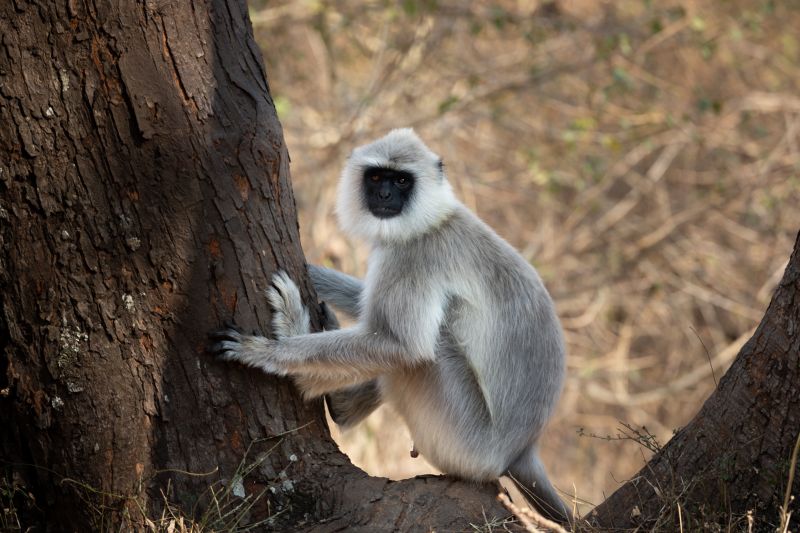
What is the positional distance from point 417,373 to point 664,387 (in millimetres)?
5577

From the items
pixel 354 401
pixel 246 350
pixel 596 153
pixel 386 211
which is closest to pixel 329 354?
pixel 246 350

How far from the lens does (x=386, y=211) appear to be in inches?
143

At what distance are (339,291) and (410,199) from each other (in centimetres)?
56

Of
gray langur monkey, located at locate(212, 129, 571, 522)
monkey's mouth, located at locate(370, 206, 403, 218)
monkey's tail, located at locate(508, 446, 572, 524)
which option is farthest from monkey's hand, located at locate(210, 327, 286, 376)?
monkey's tail, located at locate(508, 446, 572, 524)

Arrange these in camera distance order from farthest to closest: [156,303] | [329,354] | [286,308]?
[329,354] < [286,308] < [156,303]

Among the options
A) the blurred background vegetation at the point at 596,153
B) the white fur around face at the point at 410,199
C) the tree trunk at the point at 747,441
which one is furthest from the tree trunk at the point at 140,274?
the blurred background vegetation at the point at 596,153

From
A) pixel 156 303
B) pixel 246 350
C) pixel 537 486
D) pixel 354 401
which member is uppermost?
pixel 156 303

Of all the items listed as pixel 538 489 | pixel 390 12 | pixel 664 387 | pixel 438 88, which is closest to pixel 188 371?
pixel 538 489

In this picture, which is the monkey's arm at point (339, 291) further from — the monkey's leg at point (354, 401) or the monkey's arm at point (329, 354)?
the monkey's arm at point (329, 354)

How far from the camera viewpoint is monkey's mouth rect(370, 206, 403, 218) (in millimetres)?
3615

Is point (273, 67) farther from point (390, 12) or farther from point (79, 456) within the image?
point (79, 456)

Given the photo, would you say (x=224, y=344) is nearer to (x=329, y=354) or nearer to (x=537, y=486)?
(x=329, y=354)

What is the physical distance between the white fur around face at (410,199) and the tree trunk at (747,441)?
1331 mm

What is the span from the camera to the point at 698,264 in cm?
852
